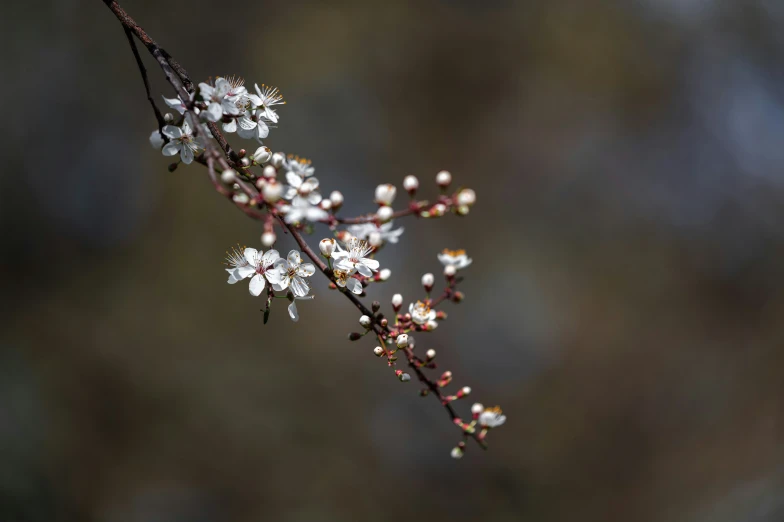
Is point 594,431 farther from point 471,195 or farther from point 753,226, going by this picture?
point 471,195

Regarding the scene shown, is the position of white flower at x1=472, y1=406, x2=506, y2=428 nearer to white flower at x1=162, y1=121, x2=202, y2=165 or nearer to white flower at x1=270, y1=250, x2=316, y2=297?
white flower at x1=270, y1=250, x2=316, y2=297

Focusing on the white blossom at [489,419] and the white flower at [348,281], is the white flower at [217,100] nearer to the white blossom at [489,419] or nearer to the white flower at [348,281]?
the white flower at [348,281]

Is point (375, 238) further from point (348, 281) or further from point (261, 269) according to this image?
point (261, 269)

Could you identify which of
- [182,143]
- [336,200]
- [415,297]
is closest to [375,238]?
[336,200]

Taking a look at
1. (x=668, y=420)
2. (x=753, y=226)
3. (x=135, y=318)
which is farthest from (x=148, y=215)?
(x=753, y=226)

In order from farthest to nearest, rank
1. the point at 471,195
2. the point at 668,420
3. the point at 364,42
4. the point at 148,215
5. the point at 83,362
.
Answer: the point at 364,42 < the point at 668,420 < the point at 148,215 < the point at 83,362 < the point at 471,195
